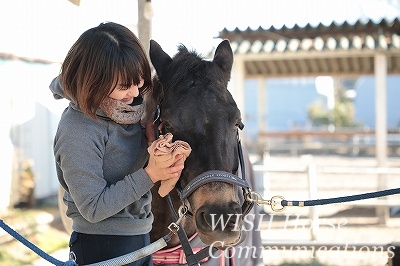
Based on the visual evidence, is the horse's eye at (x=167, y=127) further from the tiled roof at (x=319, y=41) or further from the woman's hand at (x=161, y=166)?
the tiled roof at (x=319, y=41)

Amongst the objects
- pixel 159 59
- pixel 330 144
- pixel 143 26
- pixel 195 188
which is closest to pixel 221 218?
pixel 195 188

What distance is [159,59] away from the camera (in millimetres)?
2207

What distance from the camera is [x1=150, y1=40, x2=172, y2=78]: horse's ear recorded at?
219cm

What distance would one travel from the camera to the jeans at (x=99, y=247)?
1805mm

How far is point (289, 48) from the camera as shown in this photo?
7758 mm

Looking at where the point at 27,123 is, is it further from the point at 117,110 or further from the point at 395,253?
the point at 117,110

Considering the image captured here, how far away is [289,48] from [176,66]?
5.88 m

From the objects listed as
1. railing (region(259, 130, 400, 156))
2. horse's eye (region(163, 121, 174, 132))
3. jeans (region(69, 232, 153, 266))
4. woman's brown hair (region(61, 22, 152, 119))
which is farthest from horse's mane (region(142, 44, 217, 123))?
railing (region(259, 130, 400, 156))

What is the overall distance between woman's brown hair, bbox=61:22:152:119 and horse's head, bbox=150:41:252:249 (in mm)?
214

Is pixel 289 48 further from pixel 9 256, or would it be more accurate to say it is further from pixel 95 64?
pixel 95 64

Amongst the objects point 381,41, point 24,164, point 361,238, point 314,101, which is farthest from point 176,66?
point 314,101

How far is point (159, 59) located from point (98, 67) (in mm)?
513

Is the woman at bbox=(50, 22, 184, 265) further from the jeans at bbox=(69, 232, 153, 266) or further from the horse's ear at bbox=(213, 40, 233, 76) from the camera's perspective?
the horse's ear at bbox=(213, 40, 233, 76)

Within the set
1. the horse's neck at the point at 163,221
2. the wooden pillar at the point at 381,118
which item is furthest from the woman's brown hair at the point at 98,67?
the wooden pillar at the point at 381,118
